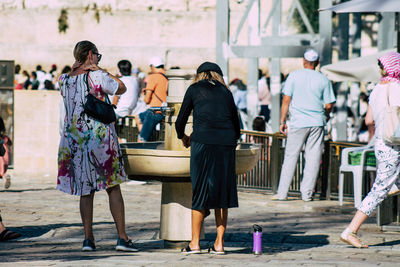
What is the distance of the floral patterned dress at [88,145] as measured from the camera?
7430 mm

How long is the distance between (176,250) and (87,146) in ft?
3.57

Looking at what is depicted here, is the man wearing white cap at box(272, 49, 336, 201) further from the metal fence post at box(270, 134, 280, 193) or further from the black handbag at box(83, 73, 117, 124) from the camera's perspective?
the black handbag at box(83, 73, 117, 124)

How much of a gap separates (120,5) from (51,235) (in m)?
29.2

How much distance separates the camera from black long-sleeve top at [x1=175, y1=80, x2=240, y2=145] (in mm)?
7254

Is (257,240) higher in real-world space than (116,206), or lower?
lower

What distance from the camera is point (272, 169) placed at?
12.4 metres

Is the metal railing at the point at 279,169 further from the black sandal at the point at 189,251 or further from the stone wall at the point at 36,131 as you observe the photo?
the black sandal at the point at 189,251

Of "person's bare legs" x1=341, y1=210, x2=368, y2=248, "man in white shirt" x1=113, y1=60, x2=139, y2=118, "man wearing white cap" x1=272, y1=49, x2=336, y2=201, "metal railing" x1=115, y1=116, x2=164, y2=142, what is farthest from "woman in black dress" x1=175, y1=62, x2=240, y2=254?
"metal railing" x1=115, y1=116, x2=164, y2=142

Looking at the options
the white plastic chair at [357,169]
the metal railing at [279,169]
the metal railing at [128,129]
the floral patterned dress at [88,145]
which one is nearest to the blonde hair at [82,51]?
the floral patterned dress at [88,145]

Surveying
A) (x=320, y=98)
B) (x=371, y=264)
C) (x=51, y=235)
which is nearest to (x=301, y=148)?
(x=320, y=98)

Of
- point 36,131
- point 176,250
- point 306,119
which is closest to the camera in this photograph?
point 176,250

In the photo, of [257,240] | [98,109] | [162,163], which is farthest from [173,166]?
[257,240]

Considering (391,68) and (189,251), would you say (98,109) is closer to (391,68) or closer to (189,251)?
(189,251)

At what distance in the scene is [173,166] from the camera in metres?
7.36
